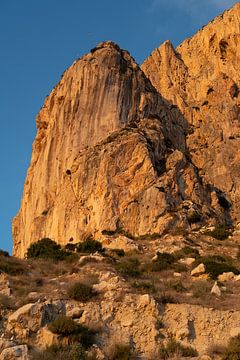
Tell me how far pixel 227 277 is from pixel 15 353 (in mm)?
12240

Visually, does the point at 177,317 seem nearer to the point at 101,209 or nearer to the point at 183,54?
the point at 101,209

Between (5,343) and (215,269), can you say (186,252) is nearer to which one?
(215,269)

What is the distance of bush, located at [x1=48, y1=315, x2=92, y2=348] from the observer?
17.0 meters

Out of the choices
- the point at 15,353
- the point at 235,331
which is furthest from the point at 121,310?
the point at 15,353

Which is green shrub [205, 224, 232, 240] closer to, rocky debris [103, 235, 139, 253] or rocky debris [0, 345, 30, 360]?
rocky debris [103, 235, 139, 253]

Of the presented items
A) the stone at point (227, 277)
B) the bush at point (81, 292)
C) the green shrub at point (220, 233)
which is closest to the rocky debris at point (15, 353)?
the bush at point (81, 292)

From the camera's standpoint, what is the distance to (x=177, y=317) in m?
18.7

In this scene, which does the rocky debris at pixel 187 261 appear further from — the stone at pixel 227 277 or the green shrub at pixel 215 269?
the stone at pixel 227 277

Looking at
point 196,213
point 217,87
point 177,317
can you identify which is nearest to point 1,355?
point 177,317

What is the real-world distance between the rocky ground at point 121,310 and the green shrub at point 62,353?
5cm

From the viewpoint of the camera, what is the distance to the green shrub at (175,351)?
55.9 ft

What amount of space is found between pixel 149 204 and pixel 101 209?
411 cm

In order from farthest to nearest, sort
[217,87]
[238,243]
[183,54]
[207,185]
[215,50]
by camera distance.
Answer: [183,54] < [215,50] < [217,87] < [207,185] < [238,243]

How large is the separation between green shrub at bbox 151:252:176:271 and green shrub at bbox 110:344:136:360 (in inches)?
420
